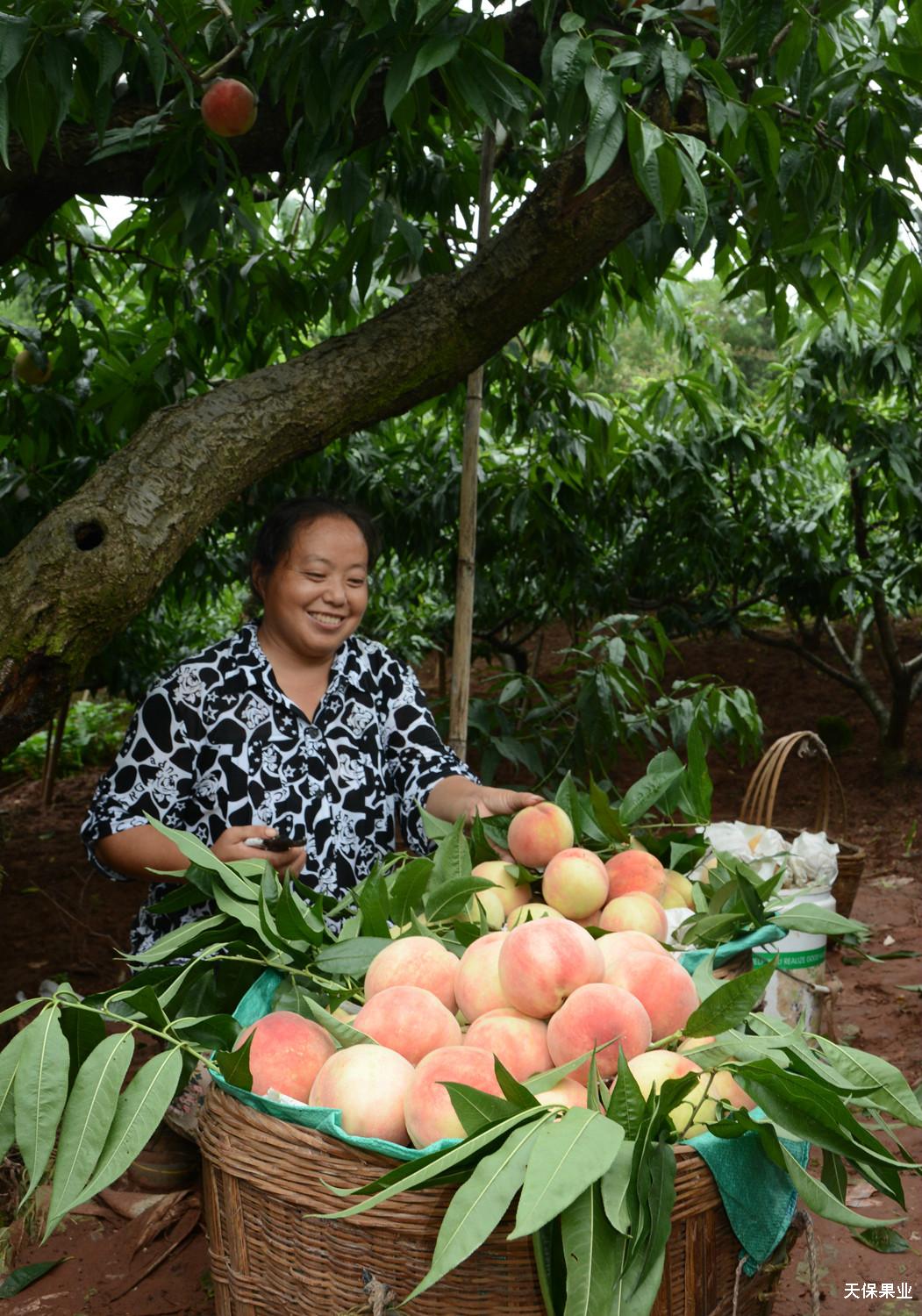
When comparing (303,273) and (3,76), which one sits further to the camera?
(303,273)

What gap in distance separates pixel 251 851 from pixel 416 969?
54 centimetres

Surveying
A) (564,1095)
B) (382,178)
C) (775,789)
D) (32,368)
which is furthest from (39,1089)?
(32,368)

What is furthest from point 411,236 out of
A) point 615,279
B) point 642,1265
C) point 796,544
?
point 796,544

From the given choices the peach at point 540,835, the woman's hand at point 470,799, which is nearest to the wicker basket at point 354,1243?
the peach at point 540,835

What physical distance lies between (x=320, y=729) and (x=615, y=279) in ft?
6.86

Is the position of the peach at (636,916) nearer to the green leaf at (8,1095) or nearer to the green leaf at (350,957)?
the green leaf at (350,957)

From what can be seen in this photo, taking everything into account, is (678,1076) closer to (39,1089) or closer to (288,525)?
(39,1089)

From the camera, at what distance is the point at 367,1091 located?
1.21 metres

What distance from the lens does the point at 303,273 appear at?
389 centimetres

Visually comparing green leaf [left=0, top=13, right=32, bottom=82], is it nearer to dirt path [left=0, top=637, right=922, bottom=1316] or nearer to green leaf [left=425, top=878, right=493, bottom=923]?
green leaf [left=425, top=878, right=493, bottom=923]

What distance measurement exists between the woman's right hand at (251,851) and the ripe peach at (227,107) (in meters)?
1.36

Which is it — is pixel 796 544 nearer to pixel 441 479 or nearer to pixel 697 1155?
pixel 441 479

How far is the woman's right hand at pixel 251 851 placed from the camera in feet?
6.19

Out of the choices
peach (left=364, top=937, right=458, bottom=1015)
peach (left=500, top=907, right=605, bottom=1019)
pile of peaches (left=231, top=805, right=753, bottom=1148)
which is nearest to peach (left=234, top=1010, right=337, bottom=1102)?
pile of peaches (left=231, top=805, right=753, bottom=1148)
